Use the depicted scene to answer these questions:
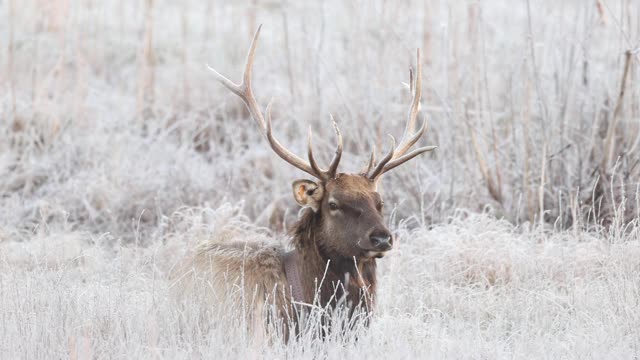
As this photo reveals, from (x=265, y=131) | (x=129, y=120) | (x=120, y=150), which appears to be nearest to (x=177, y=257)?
(x=265, y=131)

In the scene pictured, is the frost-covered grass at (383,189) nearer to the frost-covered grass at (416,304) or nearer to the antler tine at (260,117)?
the frost-covered grass at (416,304)

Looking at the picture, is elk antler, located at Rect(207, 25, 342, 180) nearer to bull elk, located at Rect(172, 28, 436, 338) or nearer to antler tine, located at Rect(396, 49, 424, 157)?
bull elk, located at Rect(172, 28, 436, 338)

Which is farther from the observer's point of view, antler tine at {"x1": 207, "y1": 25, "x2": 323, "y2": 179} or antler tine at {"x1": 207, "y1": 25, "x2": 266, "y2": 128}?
antler tine at {"x1": 207, "y1": 25, "x2": 266, "y2": 128}

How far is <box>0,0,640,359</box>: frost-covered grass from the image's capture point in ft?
13.8

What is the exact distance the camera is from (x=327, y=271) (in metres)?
4.54

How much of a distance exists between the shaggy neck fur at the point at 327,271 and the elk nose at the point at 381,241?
0.18 m

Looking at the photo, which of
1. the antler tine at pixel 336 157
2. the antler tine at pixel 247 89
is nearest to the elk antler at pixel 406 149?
the antler tine at pixel 336 157

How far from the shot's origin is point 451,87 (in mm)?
8023

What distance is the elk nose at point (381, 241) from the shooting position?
4.27m

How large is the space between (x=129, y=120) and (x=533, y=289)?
17.1 ft

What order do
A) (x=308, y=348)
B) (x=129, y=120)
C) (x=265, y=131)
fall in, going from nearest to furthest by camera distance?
(x=308, y=348), (x=265, y=131), (x=129, y=120)

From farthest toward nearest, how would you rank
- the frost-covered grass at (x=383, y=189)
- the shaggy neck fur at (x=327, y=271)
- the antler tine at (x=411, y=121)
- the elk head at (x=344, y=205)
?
the antler tine at (x=411, y=121) → the shaggy neck fur at (x=327, y=271) → the elk head at (x=344, y=205) → the frost-covered grass at (x=383, y=189)

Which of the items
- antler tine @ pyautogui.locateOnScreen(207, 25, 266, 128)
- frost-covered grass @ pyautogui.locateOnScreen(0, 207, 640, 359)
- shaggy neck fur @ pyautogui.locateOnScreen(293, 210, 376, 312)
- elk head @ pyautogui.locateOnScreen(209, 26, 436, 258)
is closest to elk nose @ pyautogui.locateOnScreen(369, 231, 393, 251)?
elk head @ pyautogui.locateOnScreen(209, 26, 436, 258)

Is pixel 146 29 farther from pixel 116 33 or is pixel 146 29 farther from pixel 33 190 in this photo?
pixel 116 33
